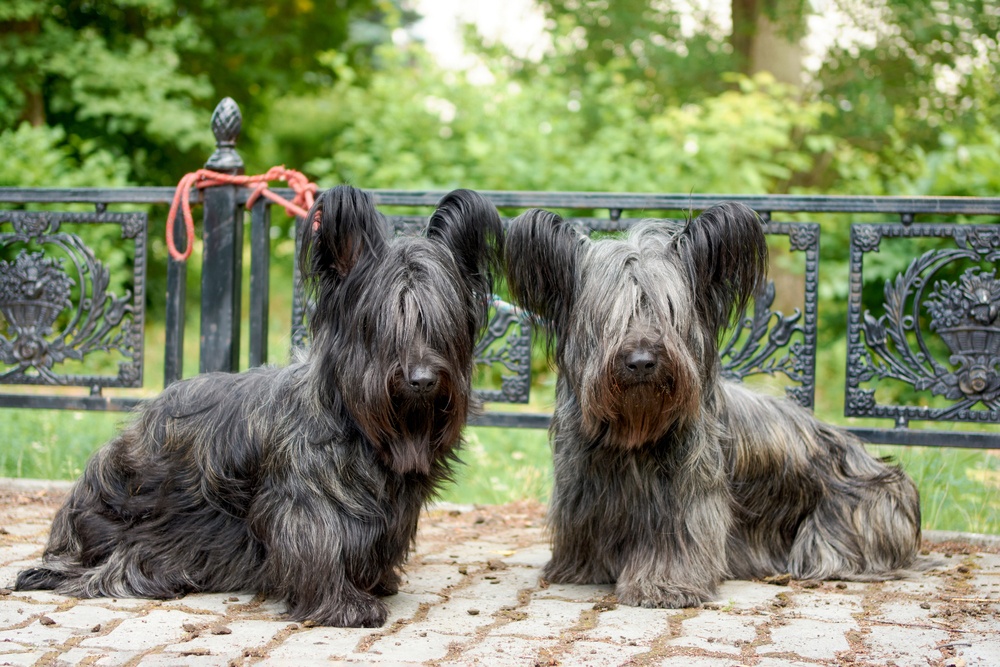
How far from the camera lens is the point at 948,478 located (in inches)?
253

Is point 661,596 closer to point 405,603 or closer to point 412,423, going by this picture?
point 405,603

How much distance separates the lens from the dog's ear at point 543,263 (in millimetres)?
4242

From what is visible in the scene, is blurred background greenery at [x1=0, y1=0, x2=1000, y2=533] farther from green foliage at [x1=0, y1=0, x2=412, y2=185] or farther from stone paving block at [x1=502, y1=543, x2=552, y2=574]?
stone paving block at [x1=502, y1=543, x2=552, y2=574]

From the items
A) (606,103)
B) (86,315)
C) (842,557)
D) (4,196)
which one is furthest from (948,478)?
(606,103)

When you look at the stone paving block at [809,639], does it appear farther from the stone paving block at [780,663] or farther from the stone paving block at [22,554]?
the stone paving block at [22,554]

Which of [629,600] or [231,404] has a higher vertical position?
[231,404]

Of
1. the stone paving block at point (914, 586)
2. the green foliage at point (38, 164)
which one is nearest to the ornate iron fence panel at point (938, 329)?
the stone paving block at point (914, 586)

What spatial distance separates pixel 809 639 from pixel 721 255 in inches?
57.7

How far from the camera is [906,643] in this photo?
380 cm

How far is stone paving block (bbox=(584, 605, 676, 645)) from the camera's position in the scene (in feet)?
12.5

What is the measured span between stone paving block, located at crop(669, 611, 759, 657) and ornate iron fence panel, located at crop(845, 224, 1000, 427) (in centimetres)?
222

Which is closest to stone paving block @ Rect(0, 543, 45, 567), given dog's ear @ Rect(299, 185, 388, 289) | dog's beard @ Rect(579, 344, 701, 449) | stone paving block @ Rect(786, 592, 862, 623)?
dog's ear @ Rect(299, 185, 388, 289)

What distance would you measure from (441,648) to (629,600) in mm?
928

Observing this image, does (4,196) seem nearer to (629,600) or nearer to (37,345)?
(37,345)
